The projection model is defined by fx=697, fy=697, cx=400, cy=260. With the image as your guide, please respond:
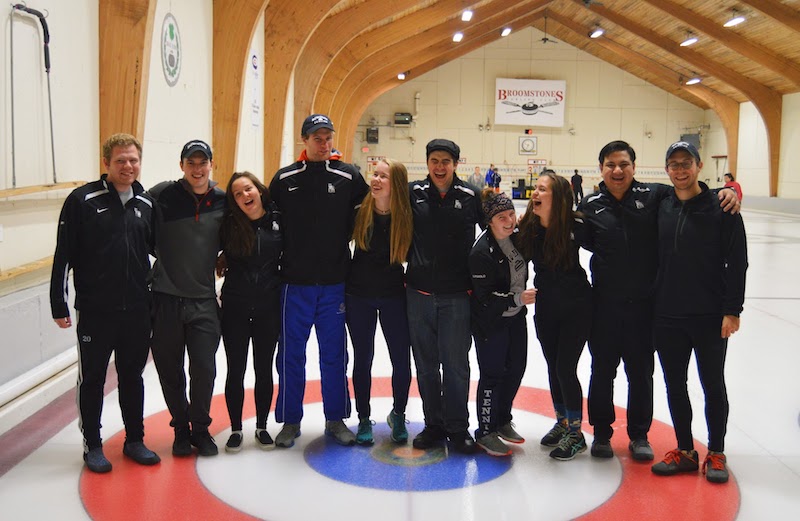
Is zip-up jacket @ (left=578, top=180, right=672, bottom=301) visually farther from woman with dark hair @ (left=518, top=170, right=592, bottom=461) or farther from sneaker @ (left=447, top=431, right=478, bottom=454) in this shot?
sneaker @ (left=447, top=431, right=478, bottom=454)

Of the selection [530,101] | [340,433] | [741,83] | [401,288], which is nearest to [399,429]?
[340,433]

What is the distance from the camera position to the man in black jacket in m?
3.40

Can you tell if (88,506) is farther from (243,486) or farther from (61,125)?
(61,125)

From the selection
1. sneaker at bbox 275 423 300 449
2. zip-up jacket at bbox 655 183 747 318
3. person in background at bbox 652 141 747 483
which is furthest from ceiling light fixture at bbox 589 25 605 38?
sneaker at bbox 275 423 300 449

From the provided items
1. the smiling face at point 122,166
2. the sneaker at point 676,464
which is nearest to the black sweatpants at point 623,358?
the sneaker at point 676,464

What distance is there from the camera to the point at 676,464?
139 inches

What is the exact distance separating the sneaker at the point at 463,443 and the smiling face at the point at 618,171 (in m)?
1.53

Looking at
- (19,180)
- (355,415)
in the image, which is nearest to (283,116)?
(19,180)

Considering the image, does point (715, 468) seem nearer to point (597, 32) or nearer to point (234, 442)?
point (234, 442)

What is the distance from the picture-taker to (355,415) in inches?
175

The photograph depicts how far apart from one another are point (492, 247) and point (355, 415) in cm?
154

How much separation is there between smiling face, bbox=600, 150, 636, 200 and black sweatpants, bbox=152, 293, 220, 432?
7.21 feet

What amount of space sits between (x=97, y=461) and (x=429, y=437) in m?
1.73

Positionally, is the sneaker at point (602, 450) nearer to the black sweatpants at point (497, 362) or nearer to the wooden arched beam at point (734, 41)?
the black sweatpants at point (497, 362)
